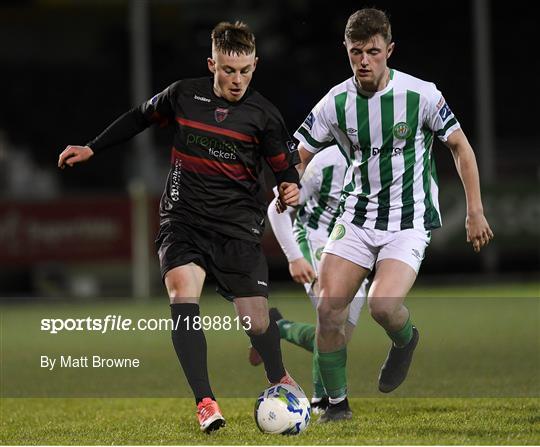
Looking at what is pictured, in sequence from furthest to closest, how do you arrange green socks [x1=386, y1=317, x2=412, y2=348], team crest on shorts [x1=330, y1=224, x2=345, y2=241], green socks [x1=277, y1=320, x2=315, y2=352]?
green socks [x1=277, y1=320, x2=315, y2=352], green socks [x1=386, y1=317, x2=412, y2=348], team crest on shorts [x1=330, y1=224, x2=345, y2=241]

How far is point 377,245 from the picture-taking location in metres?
5.58

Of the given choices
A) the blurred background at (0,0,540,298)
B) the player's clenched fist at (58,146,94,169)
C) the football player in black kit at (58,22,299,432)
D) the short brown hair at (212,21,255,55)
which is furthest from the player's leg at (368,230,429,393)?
the blurred background at (0,0,540,298)

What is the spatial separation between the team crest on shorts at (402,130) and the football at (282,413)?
1.31 meters

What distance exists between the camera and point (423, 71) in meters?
21.7

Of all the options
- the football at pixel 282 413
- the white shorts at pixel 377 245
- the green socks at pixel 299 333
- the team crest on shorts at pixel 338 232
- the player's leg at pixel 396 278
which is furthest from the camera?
the green socks at pixel 299 333

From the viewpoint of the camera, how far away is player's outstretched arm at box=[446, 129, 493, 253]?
532 cm

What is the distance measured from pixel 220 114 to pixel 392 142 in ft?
2.71

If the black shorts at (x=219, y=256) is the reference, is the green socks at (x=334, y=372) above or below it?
below

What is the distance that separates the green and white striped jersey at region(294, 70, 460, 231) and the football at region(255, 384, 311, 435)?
947 mm

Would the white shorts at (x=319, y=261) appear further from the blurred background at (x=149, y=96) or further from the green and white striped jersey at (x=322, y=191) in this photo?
the blurred background at (x=149, y=96)

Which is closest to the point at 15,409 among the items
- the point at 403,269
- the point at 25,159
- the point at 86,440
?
the point at 86,440

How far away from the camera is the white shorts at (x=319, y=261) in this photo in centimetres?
625

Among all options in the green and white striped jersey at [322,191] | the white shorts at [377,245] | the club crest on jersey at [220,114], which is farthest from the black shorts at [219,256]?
the green and white striped jersey at [322,191]

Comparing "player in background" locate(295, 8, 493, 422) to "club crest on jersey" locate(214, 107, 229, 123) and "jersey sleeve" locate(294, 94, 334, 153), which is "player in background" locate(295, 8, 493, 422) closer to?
"jersey sleeve" locate(294, 94, 334, 153)
